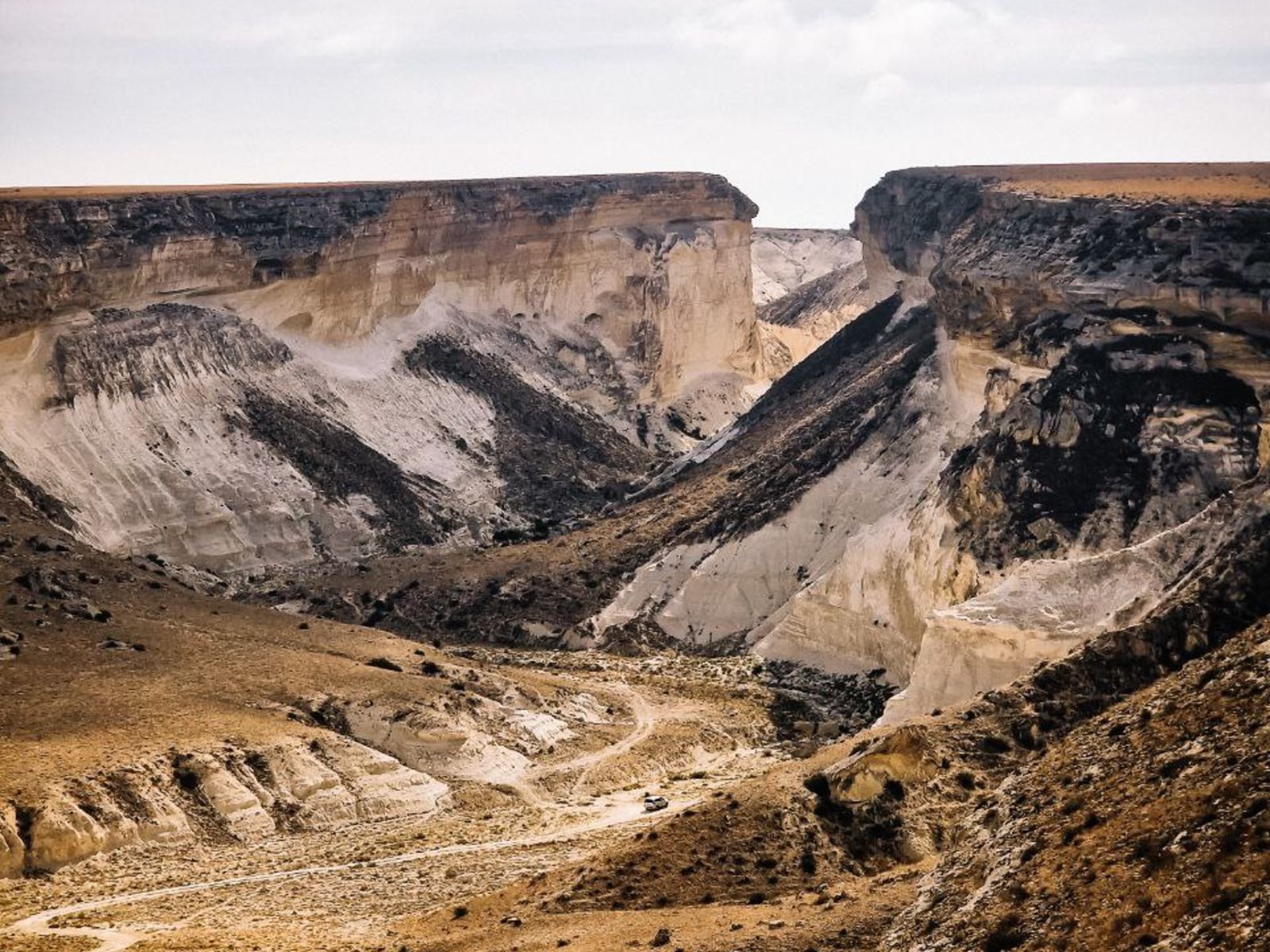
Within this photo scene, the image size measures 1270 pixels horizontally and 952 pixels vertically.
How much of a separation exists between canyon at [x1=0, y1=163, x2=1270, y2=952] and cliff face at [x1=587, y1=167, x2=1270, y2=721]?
0.12m

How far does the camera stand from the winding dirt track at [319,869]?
29938 mm

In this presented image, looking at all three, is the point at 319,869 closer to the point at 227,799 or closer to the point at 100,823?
the point at 227,799

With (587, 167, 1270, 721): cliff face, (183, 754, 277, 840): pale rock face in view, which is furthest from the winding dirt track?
(587, 167, 1270, 721): cliff face

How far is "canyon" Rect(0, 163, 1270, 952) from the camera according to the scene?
85.6 ft

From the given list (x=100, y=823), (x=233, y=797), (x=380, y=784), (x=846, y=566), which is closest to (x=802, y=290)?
(x=846, y=566)

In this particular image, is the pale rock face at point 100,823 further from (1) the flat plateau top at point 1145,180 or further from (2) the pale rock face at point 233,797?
(1) the flat plateau top at point 1145,180

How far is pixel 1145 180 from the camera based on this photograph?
54.7m

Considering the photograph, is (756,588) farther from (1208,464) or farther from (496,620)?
(1208,464)

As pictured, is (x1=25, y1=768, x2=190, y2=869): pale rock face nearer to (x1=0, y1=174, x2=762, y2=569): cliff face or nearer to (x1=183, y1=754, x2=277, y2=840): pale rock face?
(x1=183, y1=754, x2=277, y2=840): pale rock face

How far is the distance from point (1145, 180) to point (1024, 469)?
12.1m

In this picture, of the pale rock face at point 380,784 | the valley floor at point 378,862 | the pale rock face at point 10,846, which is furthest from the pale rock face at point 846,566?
the pale rock face at point 10,846

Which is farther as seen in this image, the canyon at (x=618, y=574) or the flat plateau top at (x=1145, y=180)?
the flat plateau top at (x=1145, y=180)

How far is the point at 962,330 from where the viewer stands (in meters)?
52.9

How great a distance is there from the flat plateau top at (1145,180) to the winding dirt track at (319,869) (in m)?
19.1
